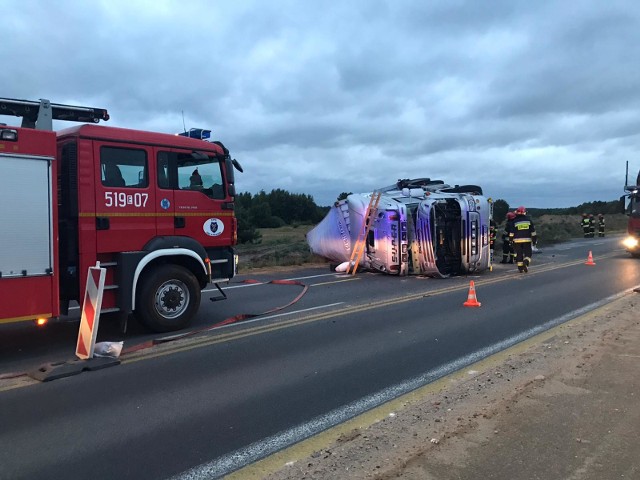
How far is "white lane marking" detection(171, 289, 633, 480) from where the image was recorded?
378cm

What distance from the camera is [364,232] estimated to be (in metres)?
16.4

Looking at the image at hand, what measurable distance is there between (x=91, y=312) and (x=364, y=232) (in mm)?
10871

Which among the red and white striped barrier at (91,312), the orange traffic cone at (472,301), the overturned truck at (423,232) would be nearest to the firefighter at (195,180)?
the red and white striped barrier at (91,312)

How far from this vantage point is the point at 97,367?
6.12 metres

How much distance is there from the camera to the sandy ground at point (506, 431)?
355 centimetres

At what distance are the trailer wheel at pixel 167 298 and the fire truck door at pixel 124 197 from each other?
1.83 ft

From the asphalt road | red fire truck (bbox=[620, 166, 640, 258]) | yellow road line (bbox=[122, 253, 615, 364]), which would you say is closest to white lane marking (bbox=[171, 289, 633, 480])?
the asphalt road

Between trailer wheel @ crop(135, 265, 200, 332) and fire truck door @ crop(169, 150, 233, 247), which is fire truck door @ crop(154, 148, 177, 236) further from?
trailer wheel @ crop(135, 265, 200, 332)

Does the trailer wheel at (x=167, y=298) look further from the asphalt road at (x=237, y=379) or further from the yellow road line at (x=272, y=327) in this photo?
the yellow road line at (x=272, y=327)

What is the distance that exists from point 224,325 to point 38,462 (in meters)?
4.58

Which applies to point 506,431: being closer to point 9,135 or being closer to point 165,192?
point 165,192

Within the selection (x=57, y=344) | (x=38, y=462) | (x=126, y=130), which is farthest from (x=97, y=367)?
(x=126, y=130)

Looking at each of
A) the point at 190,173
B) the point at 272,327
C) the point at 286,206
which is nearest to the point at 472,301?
the point at 272,327

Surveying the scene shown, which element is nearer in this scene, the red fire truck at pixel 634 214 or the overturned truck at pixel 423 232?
the overturned truck at pixel 423 232
